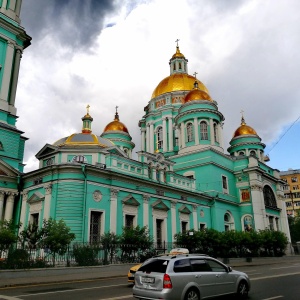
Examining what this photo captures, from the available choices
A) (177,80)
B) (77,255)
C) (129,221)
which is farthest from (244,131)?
(77,255)

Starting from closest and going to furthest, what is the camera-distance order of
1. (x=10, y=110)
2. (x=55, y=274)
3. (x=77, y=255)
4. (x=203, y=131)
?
(x=55, y=274) → (x=77, y=255) → (x=10, y=110) → (x=203, y=131)

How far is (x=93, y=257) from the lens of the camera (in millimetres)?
19812

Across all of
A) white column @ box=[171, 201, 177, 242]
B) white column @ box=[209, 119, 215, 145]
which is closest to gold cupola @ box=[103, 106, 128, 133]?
white column @ box=[209, 119, 215, 145]

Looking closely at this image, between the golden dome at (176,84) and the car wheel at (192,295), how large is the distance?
148 feet

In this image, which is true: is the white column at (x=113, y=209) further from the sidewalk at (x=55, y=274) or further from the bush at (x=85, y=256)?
the bush at (x=85, y=256)

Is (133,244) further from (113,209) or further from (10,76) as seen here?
(10,76)

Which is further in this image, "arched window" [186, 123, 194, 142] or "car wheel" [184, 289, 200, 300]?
"arched window" [186, 123, 194, 142]

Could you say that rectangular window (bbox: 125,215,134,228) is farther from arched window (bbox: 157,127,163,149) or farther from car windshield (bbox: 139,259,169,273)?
arched window (bbox: 157,127,163,149)

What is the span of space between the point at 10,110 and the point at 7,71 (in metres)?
3.60

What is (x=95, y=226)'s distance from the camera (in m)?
24.9

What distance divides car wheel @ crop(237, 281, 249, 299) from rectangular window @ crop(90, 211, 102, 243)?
53.7 feet

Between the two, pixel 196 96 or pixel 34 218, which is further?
pixel 196 96

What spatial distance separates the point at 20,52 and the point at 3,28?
8.13ft

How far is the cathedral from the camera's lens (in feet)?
80.9
